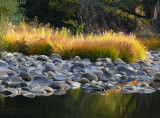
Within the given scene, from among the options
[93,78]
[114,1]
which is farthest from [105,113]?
[114,1]

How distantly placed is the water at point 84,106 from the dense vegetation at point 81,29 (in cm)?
355

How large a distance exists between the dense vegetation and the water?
3.55 m

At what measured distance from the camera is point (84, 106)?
114 inches

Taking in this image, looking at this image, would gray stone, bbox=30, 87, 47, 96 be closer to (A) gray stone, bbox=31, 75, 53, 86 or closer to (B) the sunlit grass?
(A) gray stone, bbox=31, 75, 53, 86

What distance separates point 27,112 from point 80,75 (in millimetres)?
2191

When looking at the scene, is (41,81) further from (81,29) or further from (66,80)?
(81,29)

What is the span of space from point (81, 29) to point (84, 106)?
22.4ft

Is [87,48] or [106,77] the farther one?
[87,48]

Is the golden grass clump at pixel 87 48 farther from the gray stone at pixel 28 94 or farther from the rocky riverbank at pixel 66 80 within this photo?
the gray stone at pixel 28 94

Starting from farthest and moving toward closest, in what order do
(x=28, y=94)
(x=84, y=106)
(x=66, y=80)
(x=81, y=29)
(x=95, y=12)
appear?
1. (x=95, y=12)
2. (x=81, y=29)
3. (x=66, y=80)
4. (x=28, y=94)
5. (x=84, y=106)

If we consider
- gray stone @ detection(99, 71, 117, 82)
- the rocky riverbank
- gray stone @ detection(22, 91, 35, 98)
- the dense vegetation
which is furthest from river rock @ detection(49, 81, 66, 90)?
the dense vegetation

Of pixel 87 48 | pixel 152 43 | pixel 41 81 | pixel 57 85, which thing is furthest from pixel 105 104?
pixel 152 43

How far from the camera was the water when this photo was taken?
2535mm

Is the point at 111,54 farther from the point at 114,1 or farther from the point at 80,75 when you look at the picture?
the point at 114,1
